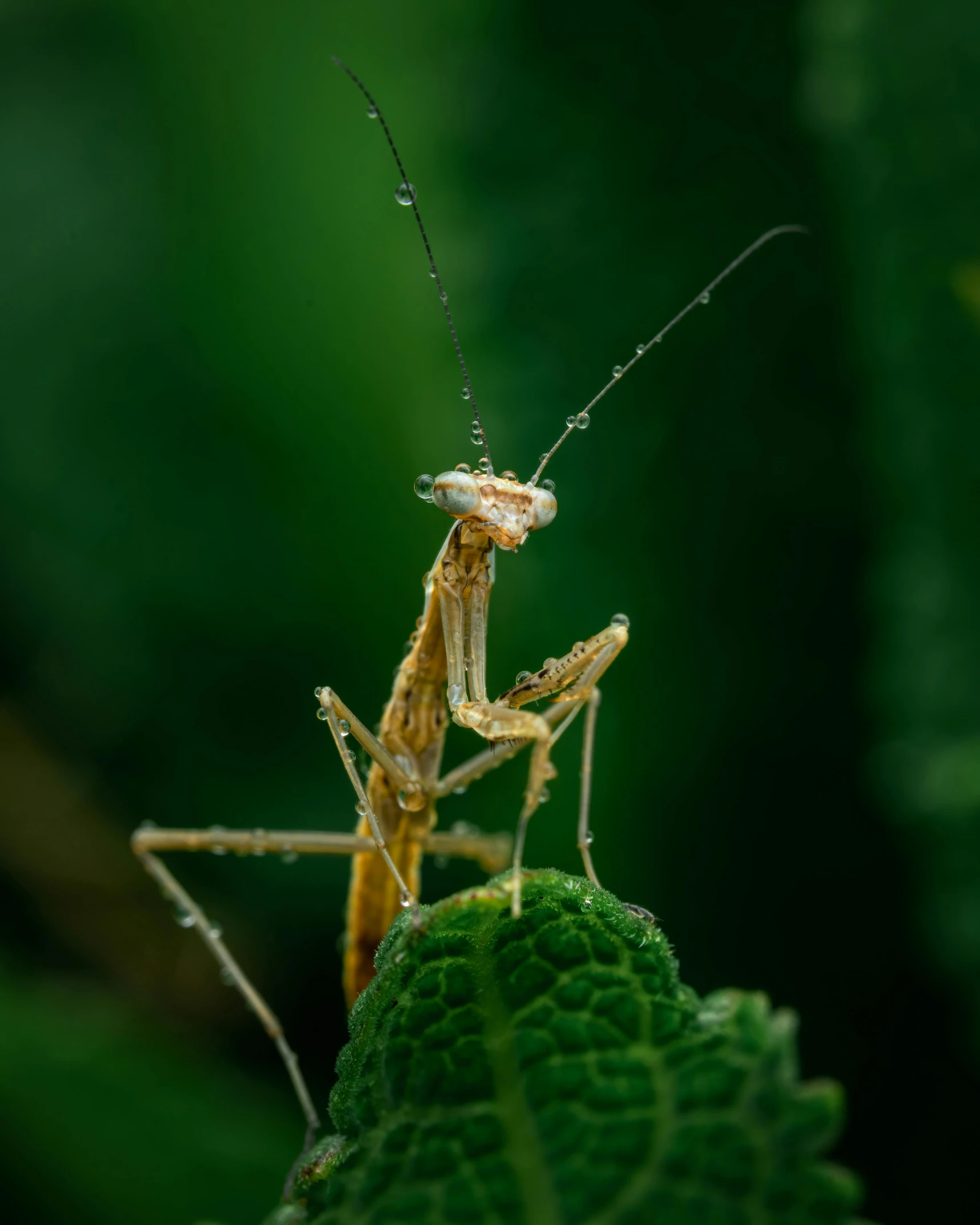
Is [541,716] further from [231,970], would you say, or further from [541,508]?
[231,970]

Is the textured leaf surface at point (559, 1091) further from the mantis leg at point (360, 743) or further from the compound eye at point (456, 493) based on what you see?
the compound eye at point (456, 493)

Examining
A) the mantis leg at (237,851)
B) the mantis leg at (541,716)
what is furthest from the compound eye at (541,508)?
the mantis leg at (237,851)

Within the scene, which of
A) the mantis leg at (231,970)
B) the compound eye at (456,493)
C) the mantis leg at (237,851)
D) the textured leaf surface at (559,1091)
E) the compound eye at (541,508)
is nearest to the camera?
the textured leaf surface at (559,1091)

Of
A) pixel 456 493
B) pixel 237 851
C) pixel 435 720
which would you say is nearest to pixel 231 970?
pixel 237 851

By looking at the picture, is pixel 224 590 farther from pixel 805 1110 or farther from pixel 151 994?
pixel 805 1110

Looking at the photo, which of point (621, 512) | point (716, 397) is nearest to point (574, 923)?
point (621, 512)

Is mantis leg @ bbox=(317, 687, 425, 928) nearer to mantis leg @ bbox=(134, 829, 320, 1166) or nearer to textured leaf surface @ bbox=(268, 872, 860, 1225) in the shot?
mantis leg @ bbox=(134, 829, 320, 1166)
